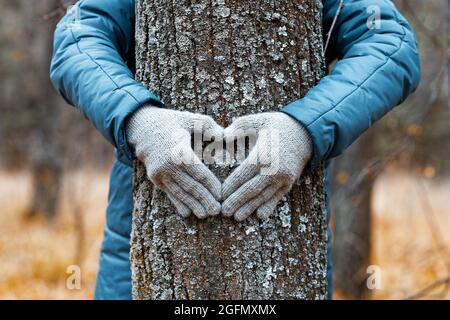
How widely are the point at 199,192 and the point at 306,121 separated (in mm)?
372

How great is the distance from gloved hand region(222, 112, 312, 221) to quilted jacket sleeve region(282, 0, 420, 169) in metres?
0.05

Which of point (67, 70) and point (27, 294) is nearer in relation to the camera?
point (67, 70)

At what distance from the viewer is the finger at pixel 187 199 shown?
1768 mm

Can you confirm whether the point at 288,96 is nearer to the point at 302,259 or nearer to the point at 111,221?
the point at 302,259

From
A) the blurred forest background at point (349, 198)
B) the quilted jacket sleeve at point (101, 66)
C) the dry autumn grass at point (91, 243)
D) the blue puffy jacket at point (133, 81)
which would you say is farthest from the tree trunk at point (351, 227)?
the quilted jacket sleeve at point (101, 66)

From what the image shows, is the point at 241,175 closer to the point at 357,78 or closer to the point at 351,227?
the point at 357,78

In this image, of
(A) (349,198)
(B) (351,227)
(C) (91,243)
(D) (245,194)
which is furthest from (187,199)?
(C) (91,243)

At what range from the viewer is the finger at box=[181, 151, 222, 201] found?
1.72m

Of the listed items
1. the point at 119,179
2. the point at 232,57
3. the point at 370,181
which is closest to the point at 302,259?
the point at 232,57

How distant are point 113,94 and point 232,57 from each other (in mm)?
378

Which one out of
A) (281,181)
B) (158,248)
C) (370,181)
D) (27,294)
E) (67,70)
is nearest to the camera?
(281,181)

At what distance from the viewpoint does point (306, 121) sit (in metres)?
1.76

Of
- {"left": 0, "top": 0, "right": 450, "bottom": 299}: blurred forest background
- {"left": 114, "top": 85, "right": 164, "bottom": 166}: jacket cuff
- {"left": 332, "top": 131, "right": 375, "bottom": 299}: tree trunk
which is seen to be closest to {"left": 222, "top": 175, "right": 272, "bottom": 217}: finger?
{"left": 114, "top": 85, "right": 164, "bottom": 166}: jacket cuff

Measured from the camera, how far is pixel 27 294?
5207mm
